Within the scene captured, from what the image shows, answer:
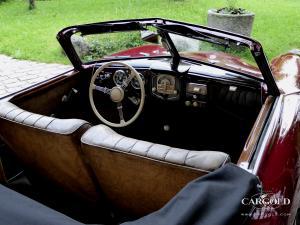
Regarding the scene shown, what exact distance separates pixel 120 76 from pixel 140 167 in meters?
1.42

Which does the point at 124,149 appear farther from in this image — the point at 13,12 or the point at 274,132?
the point at 13,12

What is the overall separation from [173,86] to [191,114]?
10.6 inches

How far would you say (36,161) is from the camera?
201 centimetres

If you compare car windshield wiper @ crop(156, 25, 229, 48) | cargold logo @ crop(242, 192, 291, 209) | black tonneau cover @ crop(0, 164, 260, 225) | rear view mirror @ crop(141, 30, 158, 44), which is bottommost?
cargold logo @ crop(242, 192, 291, 209)

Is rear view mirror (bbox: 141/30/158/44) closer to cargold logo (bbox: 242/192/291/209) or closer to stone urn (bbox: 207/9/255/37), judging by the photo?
cargold logo (bbox: 242/192/291/209)

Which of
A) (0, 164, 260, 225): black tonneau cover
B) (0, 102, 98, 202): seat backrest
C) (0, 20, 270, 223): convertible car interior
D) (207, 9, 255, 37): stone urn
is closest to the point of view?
(0, 164, 260, 225): black tonneau cover

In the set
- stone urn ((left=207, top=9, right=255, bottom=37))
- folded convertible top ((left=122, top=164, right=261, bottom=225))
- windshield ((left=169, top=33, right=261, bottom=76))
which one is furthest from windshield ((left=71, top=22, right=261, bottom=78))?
stone urn ((left=207, top=9, right=255, bottom=37))

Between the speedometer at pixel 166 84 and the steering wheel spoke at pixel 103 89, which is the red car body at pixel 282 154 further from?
the steering wheel spoke at pixel 103 89

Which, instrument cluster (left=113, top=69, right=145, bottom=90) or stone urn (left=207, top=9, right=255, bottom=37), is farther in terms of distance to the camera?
stone urn (left=207, top=9, right=255, bottom=37)

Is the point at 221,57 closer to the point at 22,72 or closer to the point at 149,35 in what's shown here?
the point at 149,35

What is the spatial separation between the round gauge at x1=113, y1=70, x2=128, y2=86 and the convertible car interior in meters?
0.01

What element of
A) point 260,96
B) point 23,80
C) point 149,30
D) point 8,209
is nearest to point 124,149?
point 8,209

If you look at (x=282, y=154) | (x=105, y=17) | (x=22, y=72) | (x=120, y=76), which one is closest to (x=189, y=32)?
(x=282, y=154)

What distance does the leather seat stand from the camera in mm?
1353
